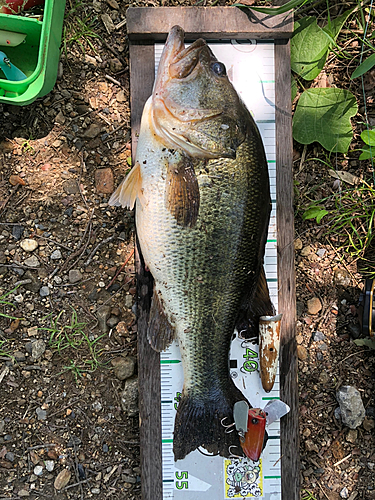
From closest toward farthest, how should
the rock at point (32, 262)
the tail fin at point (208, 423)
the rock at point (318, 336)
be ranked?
the tail fin at point (208, 423) < the rock at point (32, 262) < the rock at point (318, 336)

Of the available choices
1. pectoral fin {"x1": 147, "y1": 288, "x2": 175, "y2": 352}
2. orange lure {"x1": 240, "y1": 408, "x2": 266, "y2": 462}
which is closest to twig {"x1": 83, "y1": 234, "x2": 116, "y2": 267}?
pectoral fin {"x1": 147, "y1": 288, "x2": 175, "y2": 352}

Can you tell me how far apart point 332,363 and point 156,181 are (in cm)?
147

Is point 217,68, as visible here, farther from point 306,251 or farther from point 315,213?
point 306,251

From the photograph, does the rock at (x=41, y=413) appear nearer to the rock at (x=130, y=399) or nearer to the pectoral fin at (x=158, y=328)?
the rock at (x=130, y=399)

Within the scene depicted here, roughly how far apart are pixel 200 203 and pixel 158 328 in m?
0.69

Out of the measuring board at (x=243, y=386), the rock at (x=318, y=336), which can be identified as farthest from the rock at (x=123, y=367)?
the rock at (x=318, y=336)

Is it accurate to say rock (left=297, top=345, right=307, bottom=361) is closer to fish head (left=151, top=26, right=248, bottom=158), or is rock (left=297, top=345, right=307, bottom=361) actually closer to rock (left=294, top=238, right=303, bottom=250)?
rock (left=294, top=238, right=303, bottom=250)

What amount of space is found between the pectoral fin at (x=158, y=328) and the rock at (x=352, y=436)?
120cm

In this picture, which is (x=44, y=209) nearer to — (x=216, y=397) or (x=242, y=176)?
(x=242, y=176)

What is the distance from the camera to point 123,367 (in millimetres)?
2287

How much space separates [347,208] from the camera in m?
2.46

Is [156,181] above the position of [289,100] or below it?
below

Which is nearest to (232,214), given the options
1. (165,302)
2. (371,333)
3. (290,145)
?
(165,302)

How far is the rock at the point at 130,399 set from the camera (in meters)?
2.28
